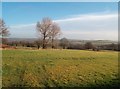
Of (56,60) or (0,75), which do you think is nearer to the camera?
(0,75)

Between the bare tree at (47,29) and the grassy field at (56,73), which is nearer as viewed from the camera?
the grassy field at (56,73)

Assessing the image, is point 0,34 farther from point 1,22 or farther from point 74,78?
point 74,78

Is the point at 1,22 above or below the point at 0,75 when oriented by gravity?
above

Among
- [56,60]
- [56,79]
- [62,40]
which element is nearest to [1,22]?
[62,40]

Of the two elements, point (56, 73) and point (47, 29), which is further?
point (47, 29)

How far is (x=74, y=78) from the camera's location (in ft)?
56.6

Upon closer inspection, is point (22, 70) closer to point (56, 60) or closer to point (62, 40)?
point (56, 60)

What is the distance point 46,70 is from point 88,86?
15.0 feet

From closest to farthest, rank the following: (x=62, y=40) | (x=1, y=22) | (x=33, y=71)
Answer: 1. (x=33, y=71)
2. (x=1, y=22)
3. (x=62, y=40)

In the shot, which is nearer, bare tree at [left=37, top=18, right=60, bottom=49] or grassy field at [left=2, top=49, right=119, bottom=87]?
grassy field at [left=2, top=49, right=119, bottom=87]

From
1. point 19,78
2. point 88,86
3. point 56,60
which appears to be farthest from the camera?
point 56,60

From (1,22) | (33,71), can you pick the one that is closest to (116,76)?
(33,71)

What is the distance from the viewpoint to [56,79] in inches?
666

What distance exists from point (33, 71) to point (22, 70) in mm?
899
